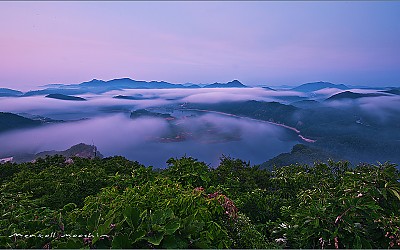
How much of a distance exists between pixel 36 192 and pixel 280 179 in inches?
363

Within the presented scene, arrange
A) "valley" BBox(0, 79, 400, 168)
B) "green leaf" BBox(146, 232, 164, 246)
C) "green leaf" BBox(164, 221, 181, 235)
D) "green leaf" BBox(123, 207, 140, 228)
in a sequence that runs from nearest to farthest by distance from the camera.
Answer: "green leaf" BBox(146, 232, 164, 246)
"green leaf" BBox(164, 221, 181, 235)
"green leaf" BBox(123, 207, 140, 228)
"valley" BBox(0, 79, 400, 168)

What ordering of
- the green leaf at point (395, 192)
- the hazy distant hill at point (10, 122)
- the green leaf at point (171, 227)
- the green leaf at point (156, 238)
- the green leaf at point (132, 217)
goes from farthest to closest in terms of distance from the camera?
the hazy distant hill at point (10, 122), the green leaf at point (395, 192), the green leaf at point (132, 217), the green leaf at point (171, 227), the green leaf at point (156, 238)

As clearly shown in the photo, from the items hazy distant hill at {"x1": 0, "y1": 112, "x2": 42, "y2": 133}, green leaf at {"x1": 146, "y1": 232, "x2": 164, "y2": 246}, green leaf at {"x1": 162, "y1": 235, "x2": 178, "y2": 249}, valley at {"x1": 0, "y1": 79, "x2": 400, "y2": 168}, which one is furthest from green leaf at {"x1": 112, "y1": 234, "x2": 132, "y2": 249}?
hazy distant hill at {"x1": 0, "y1": 112, "x2": 42, "y2": 133}

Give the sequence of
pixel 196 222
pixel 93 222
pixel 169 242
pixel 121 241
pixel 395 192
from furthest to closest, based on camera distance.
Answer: pixel 395 192
pixel 196 222
pixel 93 222
pixel 169 242
pixel 121 241

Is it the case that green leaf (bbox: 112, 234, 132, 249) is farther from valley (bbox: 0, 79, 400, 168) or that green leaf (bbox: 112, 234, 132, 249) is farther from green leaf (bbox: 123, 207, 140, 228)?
valley (bbox: 0, 79, 400, 168)

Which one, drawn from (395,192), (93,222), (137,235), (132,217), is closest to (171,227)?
(137,235)

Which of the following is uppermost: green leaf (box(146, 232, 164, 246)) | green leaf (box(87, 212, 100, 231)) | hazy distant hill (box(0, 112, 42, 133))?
green leaf (box(87, 212, 100, 231))

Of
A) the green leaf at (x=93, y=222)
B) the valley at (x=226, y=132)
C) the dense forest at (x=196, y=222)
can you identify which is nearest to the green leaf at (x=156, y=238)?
the dense forest at (x=196, y=222)

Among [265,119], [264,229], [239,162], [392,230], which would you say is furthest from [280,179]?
[265,119]

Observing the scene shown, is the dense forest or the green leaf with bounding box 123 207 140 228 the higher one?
the green leaf with bounding box 123 207 140 228

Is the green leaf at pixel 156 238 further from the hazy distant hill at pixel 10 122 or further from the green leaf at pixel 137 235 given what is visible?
the hazy distant hill at pixel 10 122

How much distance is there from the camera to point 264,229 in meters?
5.68

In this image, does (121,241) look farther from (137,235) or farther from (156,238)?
(156,238)

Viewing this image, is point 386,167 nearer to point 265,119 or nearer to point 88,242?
point 88,242
